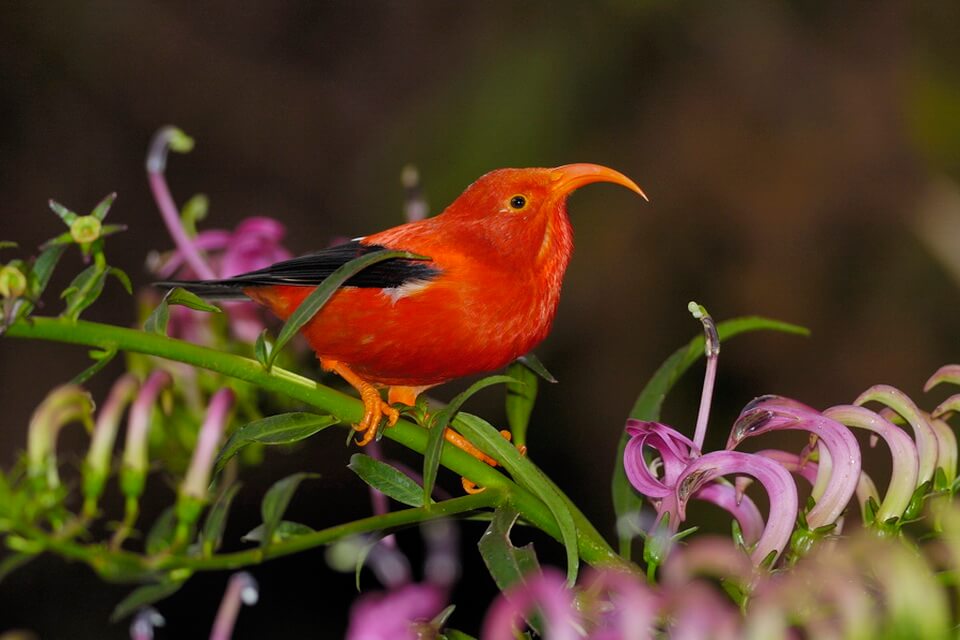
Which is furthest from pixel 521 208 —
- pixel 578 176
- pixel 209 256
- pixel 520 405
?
pixel 209 256

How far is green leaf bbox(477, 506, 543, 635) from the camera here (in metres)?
0.65

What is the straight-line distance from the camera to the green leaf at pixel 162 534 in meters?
0.69

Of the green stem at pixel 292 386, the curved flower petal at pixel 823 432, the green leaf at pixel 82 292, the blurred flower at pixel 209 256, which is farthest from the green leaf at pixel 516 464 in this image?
the blurred flower at pixel 209 256

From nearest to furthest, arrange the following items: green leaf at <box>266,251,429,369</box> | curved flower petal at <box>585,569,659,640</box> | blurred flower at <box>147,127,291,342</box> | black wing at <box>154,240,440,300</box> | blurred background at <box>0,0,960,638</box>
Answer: curved flower petal at <box>585,569,659,640</box> < green leaf at <box>266,251,429,369</box> < black wing at <box>154,240,440,300</box> < blurred flower at <box>147,127,291,342</box> < blurred background at <box>0,0,960,638</box>

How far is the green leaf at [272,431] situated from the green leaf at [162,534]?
0.05 metres

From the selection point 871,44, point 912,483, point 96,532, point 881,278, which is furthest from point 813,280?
point 912,483

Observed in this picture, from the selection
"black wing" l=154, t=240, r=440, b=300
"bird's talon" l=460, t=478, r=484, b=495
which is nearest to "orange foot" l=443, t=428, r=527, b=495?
"bird's talon" l=460, t=478, r=484, b=495

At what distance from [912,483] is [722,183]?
6.20ft

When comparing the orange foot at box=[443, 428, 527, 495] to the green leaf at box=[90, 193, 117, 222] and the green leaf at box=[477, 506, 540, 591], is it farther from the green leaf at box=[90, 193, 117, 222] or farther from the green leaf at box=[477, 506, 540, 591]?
the green leaf at box=[90, 193, 117, 222]

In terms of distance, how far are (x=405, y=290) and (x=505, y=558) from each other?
0.63 feet

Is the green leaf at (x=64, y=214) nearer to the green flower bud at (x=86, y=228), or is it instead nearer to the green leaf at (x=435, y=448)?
the green flower bud at (x=86, y=228)

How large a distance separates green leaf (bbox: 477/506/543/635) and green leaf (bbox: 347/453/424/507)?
0.05 meters

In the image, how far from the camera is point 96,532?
233cm

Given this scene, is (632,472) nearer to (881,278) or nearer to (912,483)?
A: (912,483)
